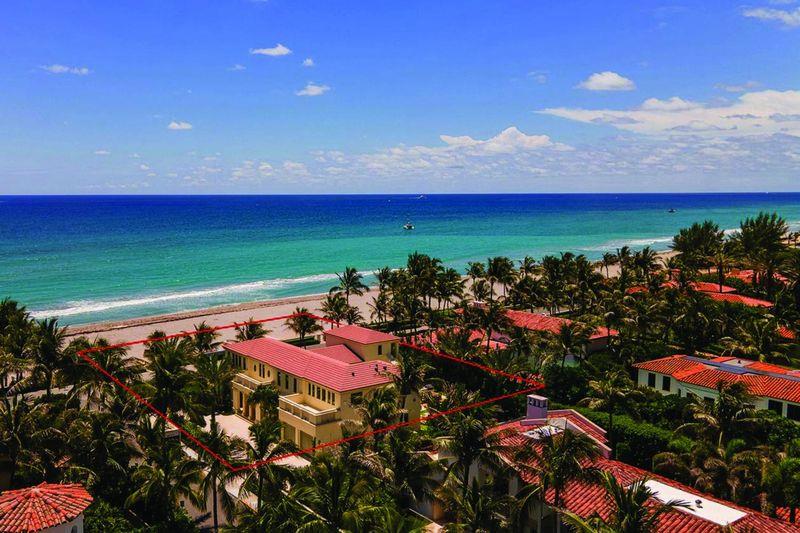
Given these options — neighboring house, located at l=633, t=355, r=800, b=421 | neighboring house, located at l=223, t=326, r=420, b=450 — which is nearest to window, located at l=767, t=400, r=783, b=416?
neighboring house, located at l=633, t=355, r=800, b=421

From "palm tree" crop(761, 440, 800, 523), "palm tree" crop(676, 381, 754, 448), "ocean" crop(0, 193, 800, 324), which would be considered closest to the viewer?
"palm tree" crop(761, 440, 800, 523)

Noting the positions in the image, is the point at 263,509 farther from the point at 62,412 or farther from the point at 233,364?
the point at 233,364

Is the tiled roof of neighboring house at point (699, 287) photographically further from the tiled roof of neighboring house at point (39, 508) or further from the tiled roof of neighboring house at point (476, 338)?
the tiled roof of neighboring house at point (39, 508)

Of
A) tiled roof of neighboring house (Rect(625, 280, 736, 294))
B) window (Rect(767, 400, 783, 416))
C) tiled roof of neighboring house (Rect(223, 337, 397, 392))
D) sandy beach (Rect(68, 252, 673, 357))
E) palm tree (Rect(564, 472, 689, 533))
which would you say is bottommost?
sandy beach (Rect(68, 252, 673, 357))

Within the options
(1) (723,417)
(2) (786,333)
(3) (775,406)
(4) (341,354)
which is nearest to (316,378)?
(4) (341,354)

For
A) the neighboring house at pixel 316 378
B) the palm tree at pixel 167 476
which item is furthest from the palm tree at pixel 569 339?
the palm tree at pixel 167 476

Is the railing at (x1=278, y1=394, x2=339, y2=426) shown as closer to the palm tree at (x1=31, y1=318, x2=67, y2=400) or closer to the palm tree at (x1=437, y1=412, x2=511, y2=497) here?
the palm tree at (x1=437, y1=412, x2=511, y2=497)
